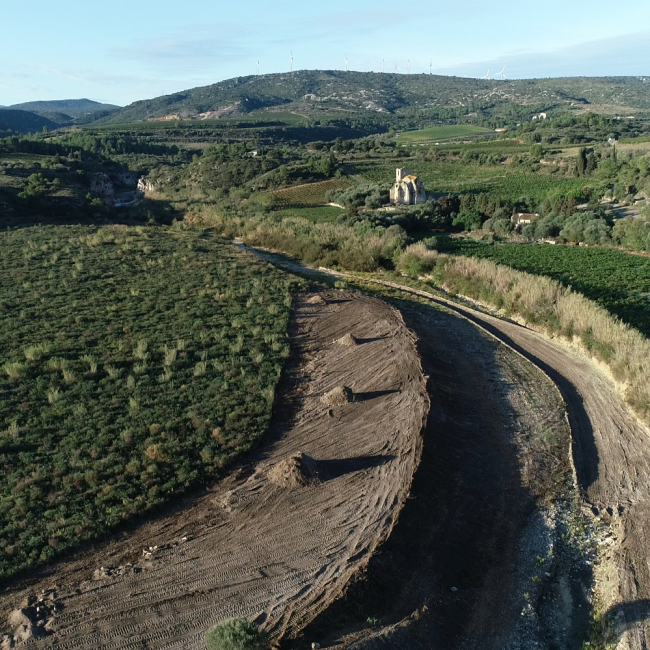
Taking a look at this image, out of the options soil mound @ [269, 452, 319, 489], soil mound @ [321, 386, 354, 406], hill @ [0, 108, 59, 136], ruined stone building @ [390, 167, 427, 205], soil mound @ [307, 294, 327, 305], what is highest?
hill @ [0, 108, 59, 136]

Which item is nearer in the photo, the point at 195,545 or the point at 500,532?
the point at 195,545

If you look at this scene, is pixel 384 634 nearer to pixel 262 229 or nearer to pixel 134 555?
pixel 134 555

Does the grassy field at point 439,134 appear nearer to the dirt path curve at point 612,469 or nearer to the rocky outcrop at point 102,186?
the rocky outcrop at point 102,186

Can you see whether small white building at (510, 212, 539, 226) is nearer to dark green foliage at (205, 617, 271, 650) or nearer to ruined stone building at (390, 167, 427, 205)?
ruined stone building at (390, 167, 427, 205)

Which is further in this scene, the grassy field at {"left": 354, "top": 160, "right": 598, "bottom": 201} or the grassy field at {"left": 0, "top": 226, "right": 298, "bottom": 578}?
the grassy field at {"left": 354, "top": 160, "right": 598, "bottom": 201}

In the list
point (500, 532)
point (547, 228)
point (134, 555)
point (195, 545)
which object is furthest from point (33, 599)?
point (547, 228)

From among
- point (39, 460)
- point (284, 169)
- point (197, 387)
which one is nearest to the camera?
point (39, 460)

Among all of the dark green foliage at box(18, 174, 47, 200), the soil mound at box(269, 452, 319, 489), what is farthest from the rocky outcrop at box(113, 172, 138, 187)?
the soil mound at box(269, 452, 319, 489)

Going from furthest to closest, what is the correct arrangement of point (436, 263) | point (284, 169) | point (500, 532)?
point (284, 169) < point (436, 263) < point (500, 532)
